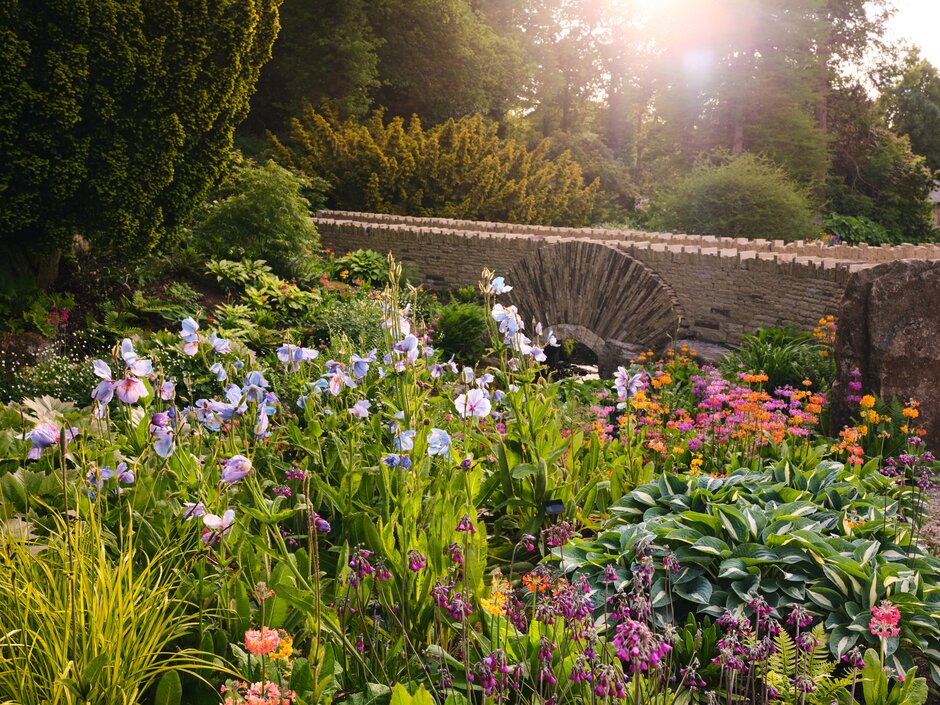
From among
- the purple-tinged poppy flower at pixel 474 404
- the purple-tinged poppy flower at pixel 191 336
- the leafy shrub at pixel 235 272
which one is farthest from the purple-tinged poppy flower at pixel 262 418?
the leafy shrub at pixel 235 272

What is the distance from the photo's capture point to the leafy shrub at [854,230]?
23328 millimetres

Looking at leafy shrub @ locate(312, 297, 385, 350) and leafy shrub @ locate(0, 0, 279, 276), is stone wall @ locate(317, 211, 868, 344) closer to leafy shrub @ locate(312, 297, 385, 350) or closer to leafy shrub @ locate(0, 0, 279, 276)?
leafy shrub @ locate(312, 297, 385, 350)

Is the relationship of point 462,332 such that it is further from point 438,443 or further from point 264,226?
point 438,443

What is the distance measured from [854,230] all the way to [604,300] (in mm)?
19778

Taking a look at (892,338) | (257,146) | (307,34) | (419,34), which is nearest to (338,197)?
(257,146)

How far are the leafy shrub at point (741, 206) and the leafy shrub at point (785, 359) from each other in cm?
1056

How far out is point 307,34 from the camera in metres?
19.1

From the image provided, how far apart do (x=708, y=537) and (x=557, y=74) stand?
28.8 m

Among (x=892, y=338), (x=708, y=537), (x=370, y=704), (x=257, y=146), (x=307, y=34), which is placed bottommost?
(x=370, y=704)

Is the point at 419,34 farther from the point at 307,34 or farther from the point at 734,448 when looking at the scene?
the point at 734,448

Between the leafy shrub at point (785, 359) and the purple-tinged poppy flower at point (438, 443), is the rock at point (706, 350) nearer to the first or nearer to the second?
the leafy shrub at point (785, 359)

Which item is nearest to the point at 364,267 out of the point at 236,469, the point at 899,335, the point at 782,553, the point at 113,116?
the point at 113,116

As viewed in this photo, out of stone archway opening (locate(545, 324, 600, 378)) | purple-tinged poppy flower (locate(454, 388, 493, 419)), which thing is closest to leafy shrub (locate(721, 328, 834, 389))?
stone archway opening (locate(545, 324, 600, 378))

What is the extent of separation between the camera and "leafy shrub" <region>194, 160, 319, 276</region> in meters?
9.11
